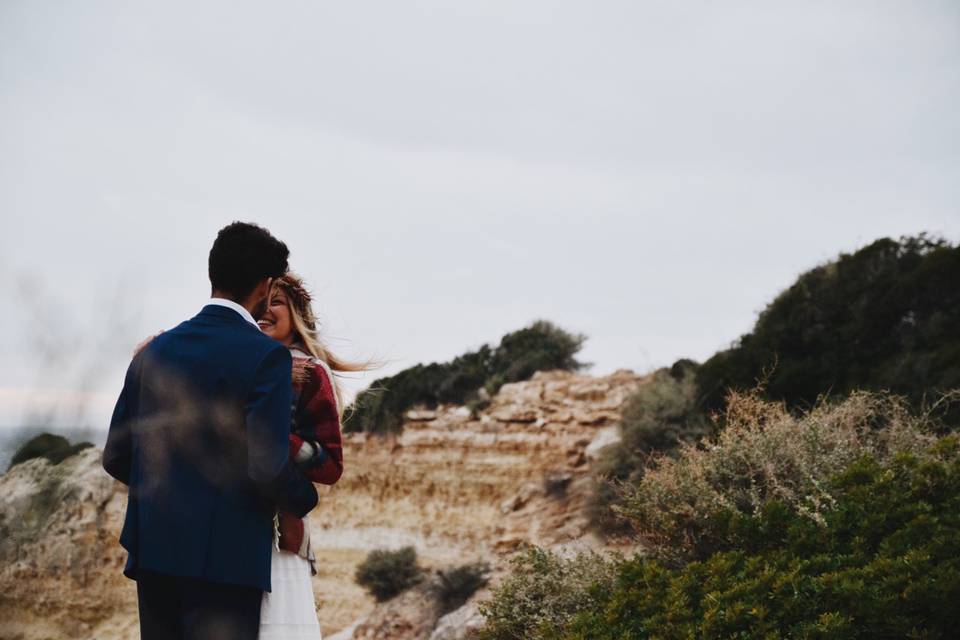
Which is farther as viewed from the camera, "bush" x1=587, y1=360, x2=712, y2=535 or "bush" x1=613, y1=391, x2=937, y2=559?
"bush" x1=587, y1=360, x2=712, y2=535

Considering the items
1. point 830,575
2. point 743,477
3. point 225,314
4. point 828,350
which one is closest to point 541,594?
point 743,477

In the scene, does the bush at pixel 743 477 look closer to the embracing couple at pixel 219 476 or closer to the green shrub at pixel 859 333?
the green shrub at pixel 859 333

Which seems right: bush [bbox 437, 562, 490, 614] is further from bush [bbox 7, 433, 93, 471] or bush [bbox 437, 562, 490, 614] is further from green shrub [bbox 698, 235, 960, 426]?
bush [bbox 7, 433, 93, 471]

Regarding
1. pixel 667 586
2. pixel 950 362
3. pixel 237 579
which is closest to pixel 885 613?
pixel 667 586

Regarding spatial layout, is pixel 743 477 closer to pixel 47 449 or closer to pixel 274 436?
pixel 274 436

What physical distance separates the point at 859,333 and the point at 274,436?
9.89 meters

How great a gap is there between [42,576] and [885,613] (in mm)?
12452

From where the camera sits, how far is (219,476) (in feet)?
7.39

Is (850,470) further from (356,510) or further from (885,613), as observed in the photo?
(356,510)

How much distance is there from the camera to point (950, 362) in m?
8.93

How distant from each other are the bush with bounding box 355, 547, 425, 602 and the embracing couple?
1162cm

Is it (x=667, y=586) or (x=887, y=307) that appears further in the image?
(x=887, y=307)

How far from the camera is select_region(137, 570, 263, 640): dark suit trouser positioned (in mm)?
2207

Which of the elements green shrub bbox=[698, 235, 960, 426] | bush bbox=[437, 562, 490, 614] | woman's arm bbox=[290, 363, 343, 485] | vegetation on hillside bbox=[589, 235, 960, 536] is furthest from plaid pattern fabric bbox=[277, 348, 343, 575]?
bush bbox=[437, 562, 490, 614]
